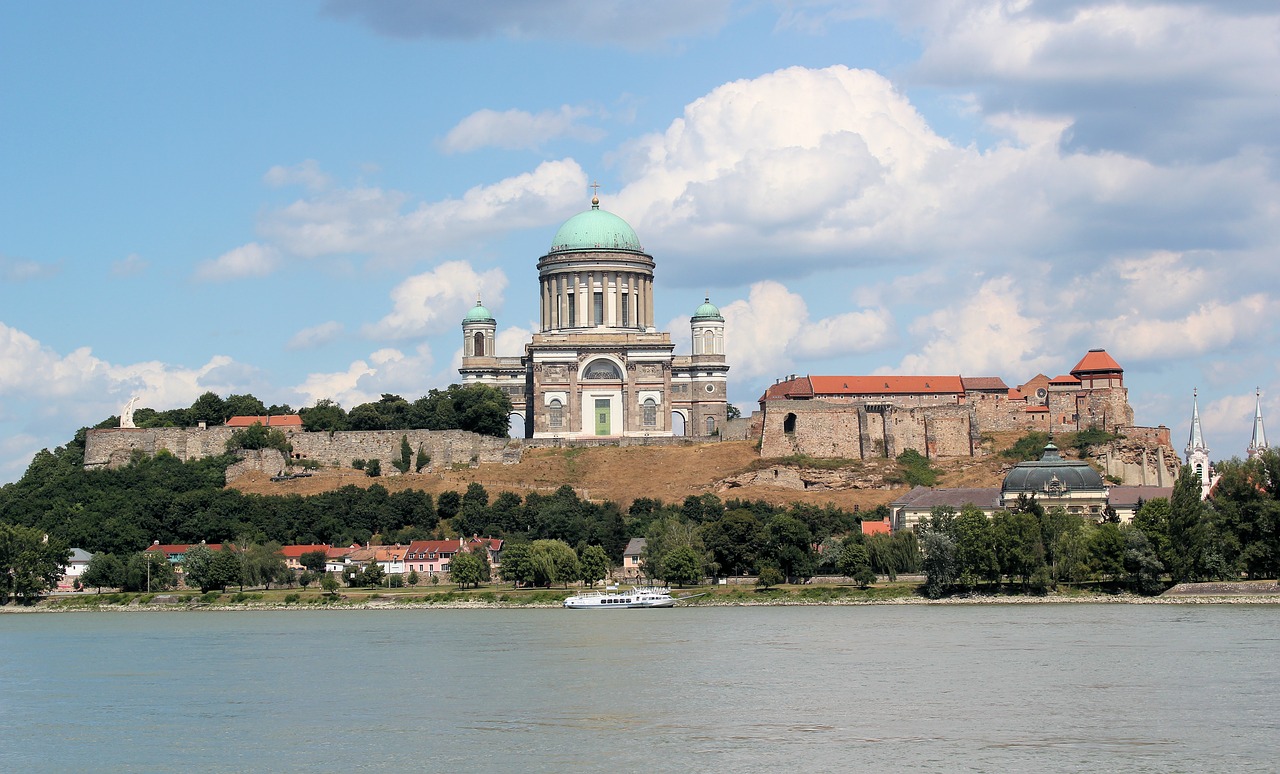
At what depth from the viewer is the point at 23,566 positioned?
70688mm

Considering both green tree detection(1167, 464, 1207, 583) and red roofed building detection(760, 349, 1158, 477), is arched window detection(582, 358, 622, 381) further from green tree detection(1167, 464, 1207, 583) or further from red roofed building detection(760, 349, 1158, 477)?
green tree detection(1167, 464, 1207, 583)

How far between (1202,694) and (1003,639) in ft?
36.2

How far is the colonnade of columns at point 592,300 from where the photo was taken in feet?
315

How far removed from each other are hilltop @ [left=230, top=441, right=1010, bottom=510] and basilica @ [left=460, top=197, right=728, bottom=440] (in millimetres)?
4644

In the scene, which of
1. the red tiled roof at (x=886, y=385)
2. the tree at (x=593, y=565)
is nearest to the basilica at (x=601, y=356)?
the red tiled roof at (x=886, y=385)

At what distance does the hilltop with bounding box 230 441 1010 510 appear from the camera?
271 feet

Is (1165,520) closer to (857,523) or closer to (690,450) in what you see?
(857,523)

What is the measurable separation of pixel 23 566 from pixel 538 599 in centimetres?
2175

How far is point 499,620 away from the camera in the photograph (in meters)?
58.0

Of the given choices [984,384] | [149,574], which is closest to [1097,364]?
[984,384]

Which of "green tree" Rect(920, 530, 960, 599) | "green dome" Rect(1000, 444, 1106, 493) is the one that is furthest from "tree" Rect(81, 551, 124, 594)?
"green dome" Rect(1000, 444, 1106, 493)

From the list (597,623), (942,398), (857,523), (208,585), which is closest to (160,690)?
(597,623)

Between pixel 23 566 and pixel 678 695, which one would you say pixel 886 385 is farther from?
pixel 678 695

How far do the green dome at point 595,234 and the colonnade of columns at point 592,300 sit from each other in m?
1.72
